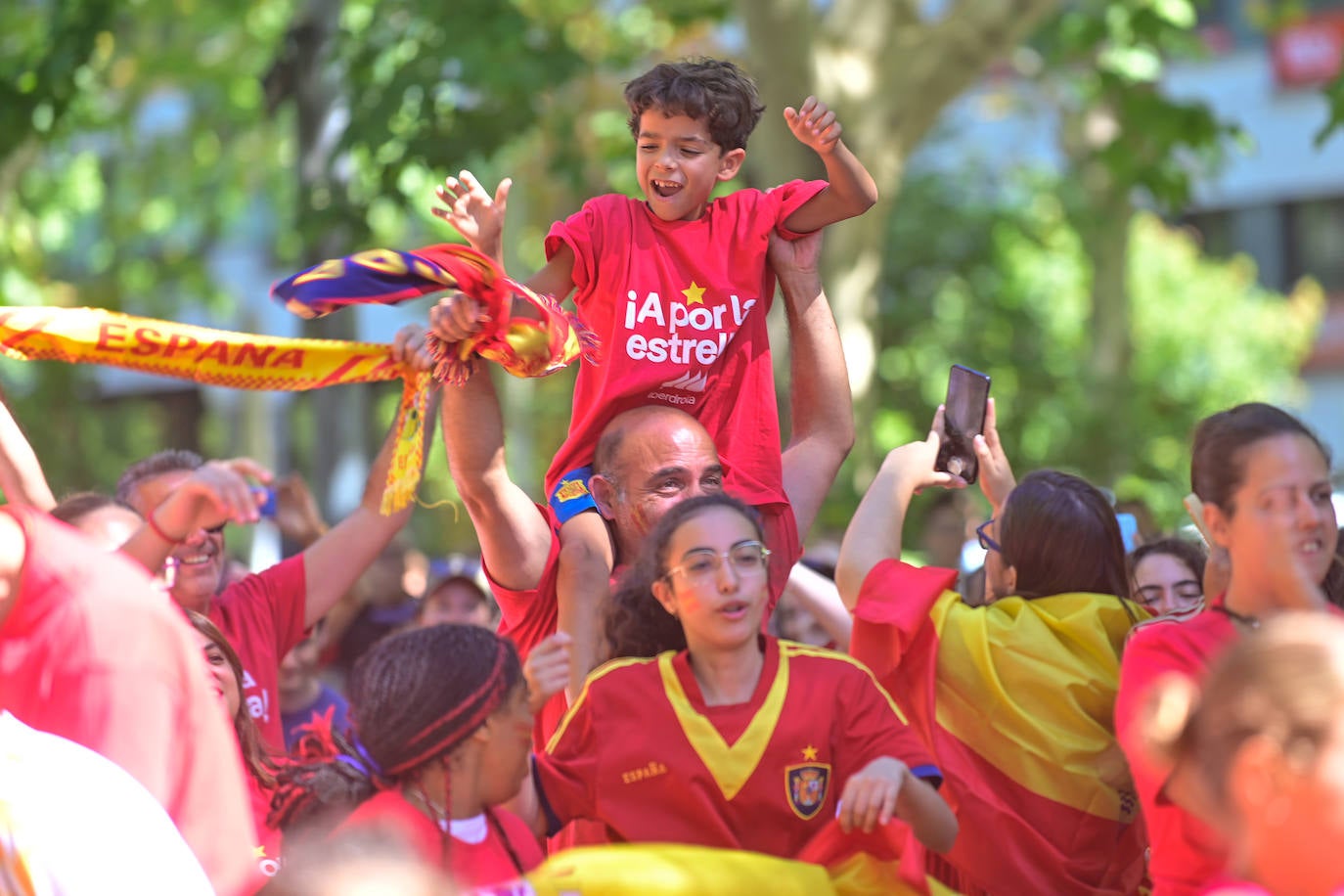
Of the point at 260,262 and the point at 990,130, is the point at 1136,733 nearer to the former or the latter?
the point at 990,130

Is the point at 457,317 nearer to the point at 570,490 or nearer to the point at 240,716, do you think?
the point at 570,490

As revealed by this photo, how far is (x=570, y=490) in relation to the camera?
186 inches

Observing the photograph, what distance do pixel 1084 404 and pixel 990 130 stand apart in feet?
41.1

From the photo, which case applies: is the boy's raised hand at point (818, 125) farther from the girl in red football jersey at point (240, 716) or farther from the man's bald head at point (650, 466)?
the girl in red football jersey at point (240, 716)

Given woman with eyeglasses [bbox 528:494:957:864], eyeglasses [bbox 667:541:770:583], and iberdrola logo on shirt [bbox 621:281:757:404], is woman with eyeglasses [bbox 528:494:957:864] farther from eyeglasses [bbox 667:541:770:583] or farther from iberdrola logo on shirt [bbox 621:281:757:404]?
iberdrola logo on shirt [bbox 621:281:757:404]

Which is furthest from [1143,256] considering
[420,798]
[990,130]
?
[420,798]

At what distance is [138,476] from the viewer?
17.7 ft

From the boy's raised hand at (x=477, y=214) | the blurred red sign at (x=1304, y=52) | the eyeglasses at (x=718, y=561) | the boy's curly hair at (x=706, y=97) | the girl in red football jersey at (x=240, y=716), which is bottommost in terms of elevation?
the girl in red football jersey at (x=240, y=716)

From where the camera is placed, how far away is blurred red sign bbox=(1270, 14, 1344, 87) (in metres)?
28.2

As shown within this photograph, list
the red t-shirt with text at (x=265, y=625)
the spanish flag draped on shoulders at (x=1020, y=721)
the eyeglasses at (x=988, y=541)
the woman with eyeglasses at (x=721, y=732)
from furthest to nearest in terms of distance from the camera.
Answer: the red t-shirt with text at (x=265, y=625)
the eyeglasses at (x=988, y=541)
the spanish flag draped on shoulders at (x=1020, y=721)
the woman with eyeglasses at (x=721, y=732)

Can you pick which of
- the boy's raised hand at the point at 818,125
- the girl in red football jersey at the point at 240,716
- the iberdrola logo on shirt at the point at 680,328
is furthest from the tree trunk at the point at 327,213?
the boy's raised hand at the point at 818,125

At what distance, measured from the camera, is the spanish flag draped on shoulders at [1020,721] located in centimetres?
419

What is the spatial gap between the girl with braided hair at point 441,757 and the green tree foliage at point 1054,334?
9950 millimetres

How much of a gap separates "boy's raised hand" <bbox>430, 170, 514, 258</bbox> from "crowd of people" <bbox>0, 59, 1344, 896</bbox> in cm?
1
